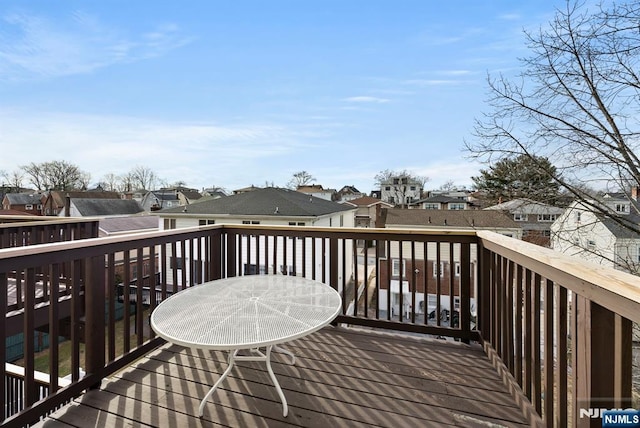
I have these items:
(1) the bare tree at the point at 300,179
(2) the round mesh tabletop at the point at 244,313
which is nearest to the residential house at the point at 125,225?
(2) the round mesh tabletop at the point at 244,313

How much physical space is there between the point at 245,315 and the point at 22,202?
1877 inches

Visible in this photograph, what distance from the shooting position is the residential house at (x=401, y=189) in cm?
4450

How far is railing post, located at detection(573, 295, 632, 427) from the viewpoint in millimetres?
920

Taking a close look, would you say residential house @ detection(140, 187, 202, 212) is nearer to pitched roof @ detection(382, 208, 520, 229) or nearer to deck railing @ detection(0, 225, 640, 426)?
pitched roof @ detection(382, 208, 520, 229)

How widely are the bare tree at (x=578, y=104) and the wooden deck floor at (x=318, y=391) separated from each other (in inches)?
217

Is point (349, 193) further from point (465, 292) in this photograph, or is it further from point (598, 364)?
point (598, 364)

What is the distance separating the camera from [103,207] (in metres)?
29.5

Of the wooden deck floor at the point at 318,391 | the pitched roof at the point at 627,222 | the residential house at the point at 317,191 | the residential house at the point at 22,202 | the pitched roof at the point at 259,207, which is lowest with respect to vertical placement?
the wooden deck floor at the point at 318,391

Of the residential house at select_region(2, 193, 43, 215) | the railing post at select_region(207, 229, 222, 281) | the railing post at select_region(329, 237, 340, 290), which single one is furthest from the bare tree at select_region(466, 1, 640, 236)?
the residential house at select_region(2, 193, 43, 215)

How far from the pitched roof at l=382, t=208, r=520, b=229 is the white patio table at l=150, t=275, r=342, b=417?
15.7m

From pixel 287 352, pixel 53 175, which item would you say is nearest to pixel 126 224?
pixel 287 352

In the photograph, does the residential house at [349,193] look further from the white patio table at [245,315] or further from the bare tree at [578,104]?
the white patio table at [245,315]

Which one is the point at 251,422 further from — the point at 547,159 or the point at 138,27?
the point at 138,27

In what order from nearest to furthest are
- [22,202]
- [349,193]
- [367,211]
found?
1. [22,202]
2. [367,211]
3. [349,193]
